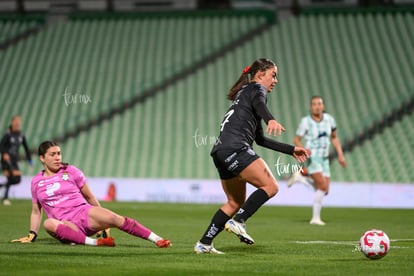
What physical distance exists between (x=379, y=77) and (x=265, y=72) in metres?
19.9

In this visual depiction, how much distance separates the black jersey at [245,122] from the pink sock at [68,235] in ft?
5.92

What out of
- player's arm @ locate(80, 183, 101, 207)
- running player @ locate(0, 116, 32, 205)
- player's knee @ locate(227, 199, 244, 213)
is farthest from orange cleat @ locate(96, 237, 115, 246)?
running player @ locate(0, 116, 32, 205)

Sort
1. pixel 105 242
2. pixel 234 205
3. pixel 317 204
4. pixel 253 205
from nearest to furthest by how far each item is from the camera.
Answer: pixel 253 205 < pixel 234 205 < pixel 105 242 < pixel 317 204

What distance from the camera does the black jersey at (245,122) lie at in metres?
8.42

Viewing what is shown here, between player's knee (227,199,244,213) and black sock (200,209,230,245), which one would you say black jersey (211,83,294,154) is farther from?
black sock (200,209,230,245)

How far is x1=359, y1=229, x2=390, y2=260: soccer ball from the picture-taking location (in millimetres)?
7980

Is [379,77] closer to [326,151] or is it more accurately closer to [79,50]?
[79,50]

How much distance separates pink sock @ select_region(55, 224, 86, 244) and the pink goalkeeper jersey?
0.57 feet

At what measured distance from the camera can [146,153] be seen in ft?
86.8

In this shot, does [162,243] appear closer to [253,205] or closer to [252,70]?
[253,205]

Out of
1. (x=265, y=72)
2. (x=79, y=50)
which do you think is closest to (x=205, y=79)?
(x=79, y=50)

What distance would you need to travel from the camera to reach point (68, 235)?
9.02 metres

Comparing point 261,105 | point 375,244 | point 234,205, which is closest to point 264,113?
point 261,105

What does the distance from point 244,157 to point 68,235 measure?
2184 millimetres
